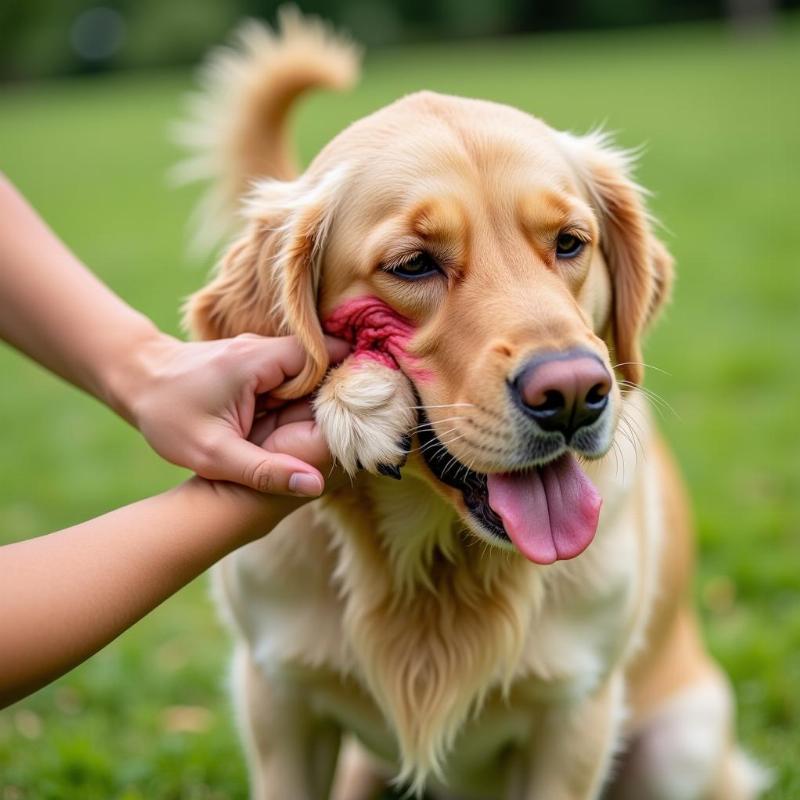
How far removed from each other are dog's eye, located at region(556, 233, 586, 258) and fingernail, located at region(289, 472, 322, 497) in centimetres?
87

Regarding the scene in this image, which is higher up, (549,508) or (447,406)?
(447,406)

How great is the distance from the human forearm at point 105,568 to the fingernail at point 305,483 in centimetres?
13

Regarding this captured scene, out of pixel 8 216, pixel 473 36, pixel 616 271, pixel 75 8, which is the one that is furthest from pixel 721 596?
pixel 75 8

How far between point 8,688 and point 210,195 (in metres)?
2.64

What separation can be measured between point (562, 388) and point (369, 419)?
470 millimetres

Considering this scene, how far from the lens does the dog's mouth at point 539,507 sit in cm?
252

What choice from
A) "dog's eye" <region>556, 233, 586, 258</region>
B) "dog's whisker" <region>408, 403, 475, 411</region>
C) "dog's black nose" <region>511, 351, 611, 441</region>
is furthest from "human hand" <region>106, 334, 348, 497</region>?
"dog's eye" <region>556, 233, 586, 258</region>

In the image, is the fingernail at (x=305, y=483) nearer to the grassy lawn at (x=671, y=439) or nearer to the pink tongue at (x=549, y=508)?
the pink tongue at (x=549, y=508)

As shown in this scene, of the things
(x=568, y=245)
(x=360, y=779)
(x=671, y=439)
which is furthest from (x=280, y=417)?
(x=671, y=439)

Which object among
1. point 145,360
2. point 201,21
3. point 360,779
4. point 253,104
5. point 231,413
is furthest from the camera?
point 201,21

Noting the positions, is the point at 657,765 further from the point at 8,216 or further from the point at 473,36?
the point at 473,36

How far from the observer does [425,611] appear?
122 inches

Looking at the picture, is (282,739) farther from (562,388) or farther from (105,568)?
(562,388)

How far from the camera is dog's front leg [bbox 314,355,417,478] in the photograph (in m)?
2.59
